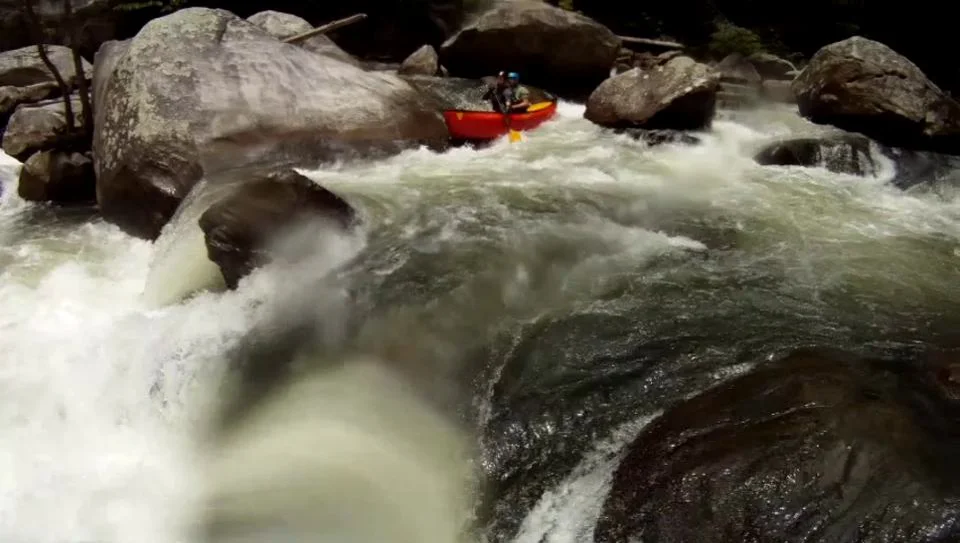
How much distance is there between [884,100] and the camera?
27.8 ft

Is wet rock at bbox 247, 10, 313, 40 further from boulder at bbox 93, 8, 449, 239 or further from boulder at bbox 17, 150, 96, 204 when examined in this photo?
boulder at bbox 17, 150, 96, 204

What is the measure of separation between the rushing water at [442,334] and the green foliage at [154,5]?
292 inches

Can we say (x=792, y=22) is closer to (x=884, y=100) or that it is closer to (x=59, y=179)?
(x=884, y=100)

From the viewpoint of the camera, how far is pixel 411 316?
4496 mm

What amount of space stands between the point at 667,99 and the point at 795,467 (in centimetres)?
635

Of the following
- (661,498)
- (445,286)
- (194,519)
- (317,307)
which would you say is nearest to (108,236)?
(317,307)

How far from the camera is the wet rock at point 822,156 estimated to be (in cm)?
780

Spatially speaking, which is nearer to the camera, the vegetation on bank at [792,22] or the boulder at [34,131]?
the boulder at [34,131]

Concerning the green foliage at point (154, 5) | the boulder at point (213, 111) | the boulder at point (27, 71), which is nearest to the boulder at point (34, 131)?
the boulder at point (213, 111)

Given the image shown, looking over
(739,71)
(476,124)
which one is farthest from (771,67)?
(476,124)

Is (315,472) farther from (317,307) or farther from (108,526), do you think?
Result: (317,307)

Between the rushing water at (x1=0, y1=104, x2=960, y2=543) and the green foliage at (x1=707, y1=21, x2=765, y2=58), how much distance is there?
7474 mm

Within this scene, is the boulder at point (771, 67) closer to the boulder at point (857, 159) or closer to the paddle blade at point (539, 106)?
the boulder at point (857, 159)

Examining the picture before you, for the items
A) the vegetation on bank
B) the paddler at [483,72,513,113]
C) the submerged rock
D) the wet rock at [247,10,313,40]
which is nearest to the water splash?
the paddler at [483,72,513,113]
